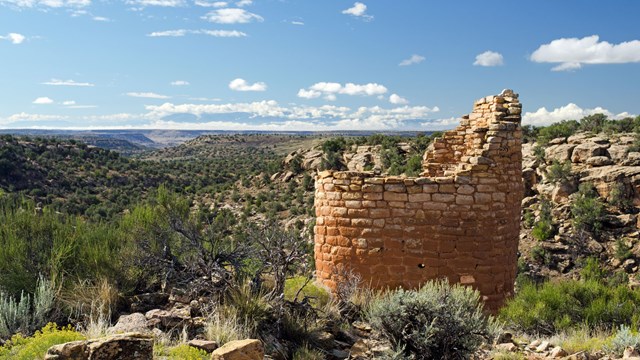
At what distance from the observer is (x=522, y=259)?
25875mm

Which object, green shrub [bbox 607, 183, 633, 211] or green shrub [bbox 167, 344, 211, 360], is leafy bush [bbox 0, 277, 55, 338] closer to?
green shrub [bbox 167, 344, 211, 360]

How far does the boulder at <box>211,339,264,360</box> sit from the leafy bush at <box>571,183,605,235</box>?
26.2 metres

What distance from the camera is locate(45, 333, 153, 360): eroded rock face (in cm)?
396

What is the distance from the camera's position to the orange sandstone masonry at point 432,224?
750 cm

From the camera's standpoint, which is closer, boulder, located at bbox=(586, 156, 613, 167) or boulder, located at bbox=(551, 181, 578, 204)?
boulder, located at bbox=(551, 181, 578, 204)

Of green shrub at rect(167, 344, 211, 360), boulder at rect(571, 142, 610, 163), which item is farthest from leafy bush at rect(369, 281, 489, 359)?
boulder at rect(571, 142, 610, 163)

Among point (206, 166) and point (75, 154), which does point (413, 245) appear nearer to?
point (75, 154)

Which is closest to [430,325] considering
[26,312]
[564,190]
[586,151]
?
[26,312]

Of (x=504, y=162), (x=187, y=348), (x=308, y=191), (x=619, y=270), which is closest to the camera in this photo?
(x=187, y=348)

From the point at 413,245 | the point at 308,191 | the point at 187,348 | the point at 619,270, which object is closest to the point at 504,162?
the point at 413,245

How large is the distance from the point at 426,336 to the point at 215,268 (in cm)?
246

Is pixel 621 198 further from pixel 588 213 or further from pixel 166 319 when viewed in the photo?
pixel 166 319

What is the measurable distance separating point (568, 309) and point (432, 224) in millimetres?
2165

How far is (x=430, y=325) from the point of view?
198 inches
